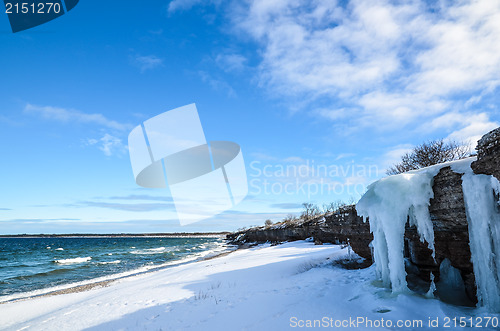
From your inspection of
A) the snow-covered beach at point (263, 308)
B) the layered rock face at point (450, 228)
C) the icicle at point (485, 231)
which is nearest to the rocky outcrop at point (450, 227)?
the layered rock face at point (450, 228)

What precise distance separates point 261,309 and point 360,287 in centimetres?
292

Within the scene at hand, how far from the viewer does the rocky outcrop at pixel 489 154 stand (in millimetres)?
4180

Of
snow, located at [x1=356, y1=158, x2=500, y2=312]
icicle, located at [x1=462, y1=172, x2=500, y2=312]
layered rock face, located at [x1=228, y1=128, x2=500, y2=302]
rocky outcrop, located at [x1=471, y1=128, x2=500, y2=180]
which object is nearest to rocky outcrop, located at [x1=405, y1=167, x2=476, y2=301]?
layered rock face, located at [x1=228, y1=128, x2=500, y2=302]

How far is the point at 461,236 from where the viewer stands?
609cm

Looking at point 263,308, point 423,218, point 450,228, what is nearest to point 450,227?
point 450,228

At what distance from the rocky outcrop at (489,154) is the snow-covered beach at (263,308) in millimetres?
2686

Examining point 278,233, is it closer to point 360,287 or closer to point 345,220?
point 345,220

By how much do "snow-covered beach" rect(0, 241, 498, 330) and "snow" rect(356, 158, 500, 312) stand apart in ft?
1.67

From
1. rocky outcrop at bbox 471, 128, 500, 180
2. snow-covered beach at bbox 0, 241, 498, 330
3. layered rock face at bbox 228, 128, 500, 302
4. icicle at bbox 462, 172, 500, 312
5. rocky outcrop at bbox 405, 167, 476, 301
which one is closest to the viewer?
rocky outcrop at bbox 471, 128, 500, 180

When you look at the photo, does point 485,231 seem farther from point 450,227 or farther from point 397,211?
point 397,211

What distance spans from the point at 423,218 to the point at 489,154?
2.22 m

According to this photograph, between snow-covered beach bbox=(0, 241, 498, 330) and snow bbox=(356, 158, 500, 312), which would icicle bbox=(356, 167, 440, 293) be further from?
snow-covered beach bbox=(0, 241, 498, 330)

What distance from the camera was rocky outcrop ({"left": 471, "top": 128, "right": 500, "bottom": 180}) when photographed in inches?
165

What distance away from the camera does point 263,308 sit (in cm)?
638
